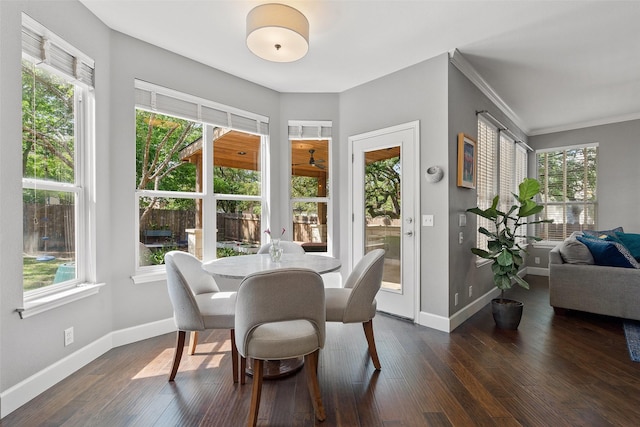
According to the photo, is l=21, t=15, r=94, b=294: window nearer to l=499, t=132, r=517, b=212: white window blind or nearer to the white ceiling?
the white ceiling

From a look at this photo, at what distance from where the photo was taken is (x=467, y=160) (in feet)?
Result: 10.9

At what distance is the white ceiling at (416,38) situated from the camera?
7.73 ft

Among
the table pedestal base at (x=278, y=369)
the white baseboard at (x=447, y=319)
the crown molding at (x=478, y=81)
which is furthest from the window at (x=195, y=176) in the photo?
the crown molding at (x=478, y=81)

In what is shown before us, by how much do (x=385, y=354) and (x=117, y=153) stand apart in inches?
115

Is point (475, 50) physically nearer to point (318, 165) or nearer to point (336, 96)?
point (336, 96)

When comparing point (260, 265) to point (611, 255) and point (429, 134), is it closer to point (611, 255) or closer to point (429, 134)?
point (429, 134)

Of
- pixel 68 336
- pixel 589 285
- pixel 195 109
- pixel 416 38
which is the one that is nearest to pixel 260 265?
pixel 68 336

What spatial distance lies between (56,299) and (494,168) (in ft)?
16.4

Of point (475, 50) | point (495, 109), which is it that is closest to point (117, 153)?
point (475, 50)

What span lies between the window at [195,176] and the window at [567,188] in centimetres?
544

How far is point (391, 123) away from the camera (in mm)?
3486

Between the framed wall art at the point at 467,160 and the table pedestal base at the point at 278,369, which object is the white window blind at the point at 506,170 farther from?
the table pedestal base at the point at 278,369

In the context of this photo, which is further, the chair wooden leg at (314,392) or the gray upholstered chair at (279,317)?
the chair wooden leg at (314,392)

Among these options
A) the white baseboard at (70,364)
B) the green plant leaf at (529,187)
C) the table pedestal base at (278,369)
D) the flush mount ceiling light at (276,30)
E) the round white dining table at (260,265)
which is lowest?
the table pedestal base at (278,369)
